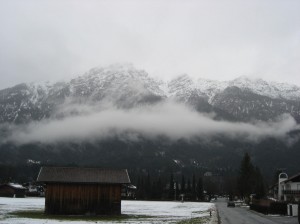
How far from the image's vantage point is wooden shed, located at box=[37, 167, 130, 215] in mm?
69875

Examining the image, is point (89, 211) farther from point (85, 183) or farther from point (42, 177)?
point (42, 177)

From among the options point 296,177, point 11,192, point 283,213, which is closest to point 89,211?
point 283,213

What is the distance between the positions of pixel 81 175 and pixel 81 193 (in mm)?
2676

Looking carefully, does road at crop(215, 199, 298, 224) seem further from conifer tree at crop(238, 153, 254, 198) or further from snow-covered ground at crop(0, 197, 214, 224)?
conifer tree at crop(238, 153, 254, 198)

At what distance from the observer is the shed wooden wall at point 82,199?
69812 millimetres

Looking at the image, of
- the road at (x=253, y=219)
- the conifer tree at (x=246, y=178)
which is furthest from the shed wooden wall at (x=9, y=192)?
the road at (x=253, y=219)

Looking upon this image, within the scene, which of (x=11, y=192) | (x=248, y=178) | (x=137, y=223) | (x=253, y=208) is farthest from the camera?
(x=11, y=192)

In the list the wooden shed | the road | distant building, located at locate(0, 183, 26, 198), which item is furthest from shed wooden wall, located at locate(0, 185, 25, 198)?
the road

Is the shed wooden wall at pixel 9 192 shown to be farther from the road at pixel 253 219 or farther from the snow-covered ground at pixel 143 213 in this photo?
the road at pixel 253 219

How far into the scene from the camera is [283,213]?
250ft

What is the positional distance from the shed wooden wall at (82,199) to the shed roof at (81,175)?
904 millimetres

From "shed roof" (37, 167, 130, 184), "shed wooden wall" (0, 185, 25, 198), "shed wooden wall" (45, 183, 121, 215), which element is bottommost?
"shed wooden wall" (0, 185, 25, 198)

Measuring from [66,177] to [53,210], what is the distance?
5.12 m

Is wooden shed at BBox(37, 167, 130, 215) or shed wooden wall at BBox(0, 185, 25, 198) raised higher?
wooden shed at BBox(37, 167, 130, 215)
